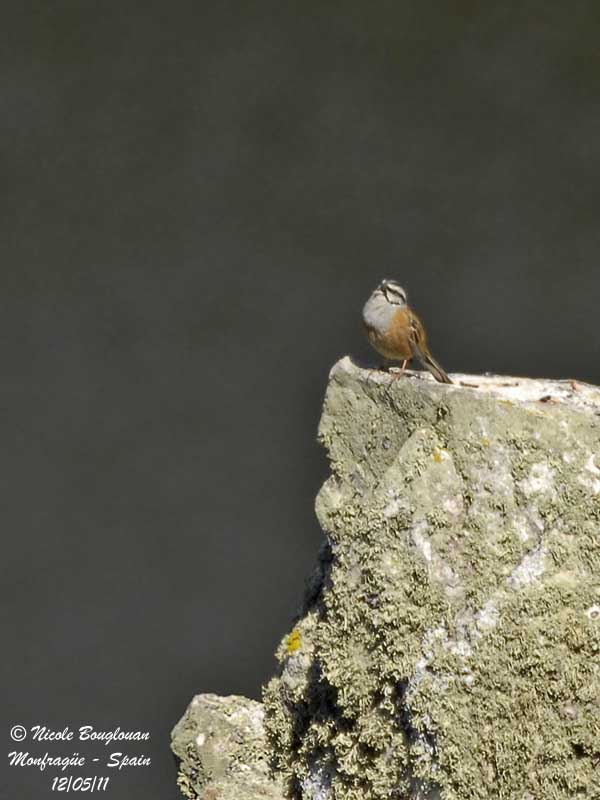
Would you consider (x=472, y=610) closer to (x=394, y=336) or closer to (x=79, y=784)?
(x=394, y=336)

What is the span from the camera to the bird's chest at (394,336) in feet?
11.8

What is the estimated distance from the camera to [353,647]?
2.86 metres

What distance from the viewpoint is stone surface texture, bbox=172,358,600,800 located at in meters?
2.73

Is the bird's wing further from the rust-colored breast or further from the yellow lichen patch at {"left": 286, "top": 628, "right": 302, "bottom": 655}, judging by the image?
the yellow lichen patch at {"left": 286, "top": 628, "right": 302, "bottom": 655}

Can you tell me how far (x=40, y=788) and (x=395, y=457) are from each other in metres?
3.17

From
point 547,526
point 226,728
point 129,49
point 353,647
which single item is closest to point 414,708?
point 353,647

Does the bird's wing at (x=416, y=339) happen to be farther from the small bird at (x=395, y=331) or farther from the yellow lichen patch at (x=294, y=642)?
the yellow lichen patch at (x=294, y=642)

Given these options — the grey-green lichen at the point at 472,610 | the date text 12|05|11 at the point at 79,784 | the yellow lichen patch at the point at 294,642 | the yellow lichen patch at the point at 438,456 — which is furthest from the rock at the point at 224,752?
the date text 12|05|11 at the point at 79,784

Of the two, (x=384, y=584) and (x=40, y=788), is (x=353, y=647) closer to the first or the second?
(x=384, y=584)

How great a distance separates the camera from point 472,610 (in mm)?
2746

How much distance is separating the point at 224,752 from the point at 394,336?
3.45 ft

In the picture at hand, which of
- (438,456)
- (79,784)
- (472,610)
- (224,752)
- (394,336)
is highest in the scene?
(394,336)

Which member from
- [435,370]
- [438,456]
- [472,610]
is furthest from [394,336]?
[472,610]

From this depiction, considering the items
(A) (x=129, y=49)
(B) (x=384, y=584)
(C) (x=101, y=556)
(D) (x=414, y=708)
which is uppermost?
(A) (x=129, y=49)
